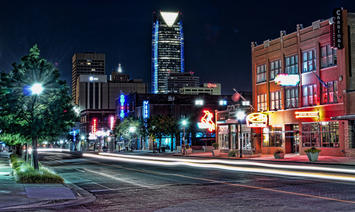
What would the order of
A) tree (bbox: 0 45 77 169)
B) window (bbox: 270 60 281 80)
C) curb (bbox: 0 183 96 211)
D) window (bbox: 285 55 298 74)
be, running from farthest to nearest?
window (bbox: 270 60 281 80) → window (bbox: 285 55 298 74) → tree (bbox: 0 45 77 169) → curb (bbox: 0 183 96 211)

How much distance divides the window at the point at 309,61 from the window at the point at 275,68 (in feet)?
16.2

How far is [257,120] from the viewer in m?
51.0

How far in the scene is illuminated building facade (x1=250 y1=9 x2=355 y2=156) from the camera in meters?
41.7

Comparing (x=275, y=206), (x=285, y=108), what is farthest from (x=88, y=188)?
(x=285, y=108)

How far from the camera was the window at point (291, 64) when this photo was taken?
164 ft

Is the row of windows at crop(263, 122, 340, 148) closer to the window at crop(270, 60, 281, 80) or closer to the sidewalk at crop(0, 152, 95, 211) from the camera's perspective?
the window at crop(270, 60, 281, 80)

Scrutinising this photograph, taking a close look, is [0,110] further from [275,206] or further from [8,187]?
[275,206]

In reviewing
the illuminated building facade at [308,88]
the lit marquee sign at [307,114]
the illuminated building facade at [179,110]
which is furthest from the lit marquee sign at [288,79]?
the illuminated building facade at [179,110]

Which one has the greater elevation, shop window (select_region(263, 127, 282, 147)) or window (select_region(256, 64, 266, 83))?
window (select_region(256, 64, 266, 83))

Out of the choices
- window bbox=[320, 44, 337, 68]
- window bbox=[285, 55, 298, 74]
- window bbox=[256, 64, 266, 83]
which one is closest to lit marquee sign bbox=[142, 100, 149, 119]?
window bbox=[256, 64, 266, 83]

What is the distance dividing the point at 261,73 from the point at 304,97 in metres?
9.87

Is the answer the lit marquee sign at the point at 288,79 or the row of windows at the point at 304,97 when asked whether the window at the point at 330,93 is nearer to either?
the row of windows at the point at 304,97

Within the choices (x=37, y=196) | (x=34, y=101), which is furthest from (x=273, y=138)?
(x=37, y=196)

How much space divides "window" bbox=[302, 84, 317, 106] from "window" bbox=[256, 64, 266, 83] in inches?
337
